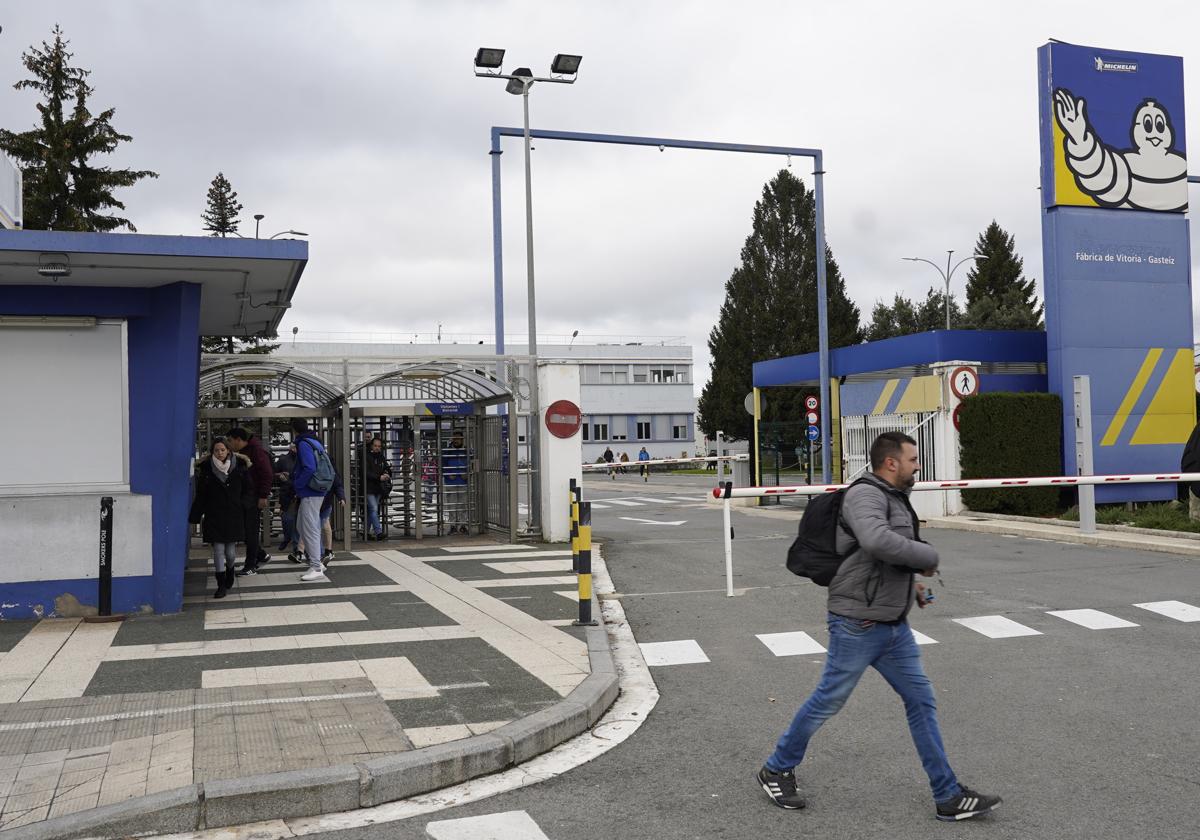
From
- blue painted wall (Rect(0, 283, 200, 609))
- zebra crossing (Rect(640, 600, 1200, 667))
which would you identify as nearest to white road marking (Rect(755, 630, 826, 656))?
zebra crossing (Rect(640, 600, 1200, 667))

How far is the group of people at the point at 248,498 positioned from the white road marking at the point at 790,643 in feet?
18.5

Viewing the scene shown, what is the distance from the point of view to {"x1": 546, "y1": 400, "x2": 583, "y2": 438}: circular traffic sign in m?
17.7

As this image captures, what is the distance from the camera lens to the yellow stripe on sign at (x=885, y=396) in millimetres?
23573

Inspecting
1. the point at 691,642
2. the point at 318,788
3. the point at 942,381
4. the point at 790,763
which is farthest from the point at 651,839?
the point at 942,381

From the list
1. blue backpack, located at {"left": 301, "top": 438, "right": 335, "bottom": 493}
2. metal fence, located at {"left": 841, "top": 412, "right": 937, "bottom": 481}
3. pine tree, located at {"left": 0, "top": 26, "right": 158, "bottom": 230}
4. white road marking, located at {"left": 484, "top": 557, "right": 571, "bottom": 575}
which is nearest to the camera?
blue backpack, located at {"left": 301, "top": 438, "right": 335, "bottom": 493}

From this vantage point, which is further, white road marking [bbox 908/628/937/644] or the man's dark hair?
white road marking [bbox 908/628/937/644]

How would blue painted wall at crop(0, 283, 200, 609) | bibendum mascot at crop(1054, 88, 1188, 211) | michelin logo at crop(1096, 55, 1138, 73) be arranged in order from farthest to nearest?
michelin logo at crop(1096, 55, 1138, 73)
bibendum mascot at crop(1054, 88, 1188, 211)
blue painted wall at crop(0, 283, 200, 609)

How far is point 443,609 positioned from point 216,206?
4576cm

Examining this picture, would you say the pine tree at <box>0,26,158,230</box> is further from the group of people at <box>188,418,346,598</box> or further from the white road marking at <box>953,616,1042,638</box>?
the white road marking at <box>953,616,1042,638</box>

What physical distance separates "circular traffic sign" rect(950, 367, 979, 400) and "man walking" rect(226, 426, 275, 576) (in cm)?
1324

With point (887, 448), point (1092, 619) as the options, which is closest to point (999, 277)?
point (1092, 619)

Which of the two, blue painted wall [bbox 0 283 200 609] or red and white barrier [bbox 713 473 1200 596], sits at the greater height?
blue painted wall [bbox 0 283 200 609]

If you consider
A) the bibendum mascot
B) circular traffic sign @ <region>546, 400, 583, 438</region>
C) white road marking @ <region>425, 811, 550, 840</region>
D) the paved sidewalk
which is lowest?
white road marking @ <region>425, 811, 550, 840</region>

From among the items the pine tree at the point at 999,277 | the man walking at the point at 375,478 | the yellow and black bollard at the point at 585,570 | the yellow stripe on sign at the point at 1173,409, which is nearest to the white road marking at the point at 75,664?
the yellow and black bollard at the point at 585,570
